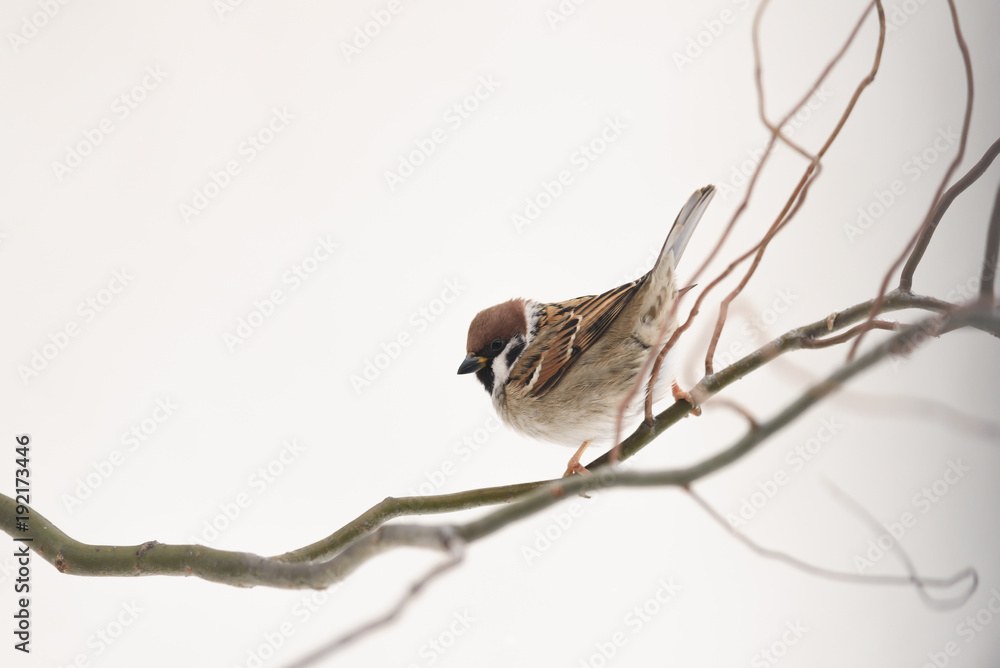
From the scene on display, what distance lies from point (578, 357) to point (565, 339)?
0.07m

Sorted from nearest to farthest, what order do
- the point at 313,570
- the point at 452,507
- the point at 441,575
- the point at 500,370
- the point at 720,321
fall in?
the point at 441,575, the point at 313,570, the point at 720,321, the point at 452,507, the point at 500,370

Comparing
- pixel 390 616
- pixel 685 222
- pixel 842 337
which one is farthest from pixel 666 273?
pixel 390 616

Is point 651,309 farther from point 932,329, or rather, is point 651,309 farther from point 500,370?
point 932,329

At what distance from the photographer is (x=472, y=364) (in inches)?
54.1

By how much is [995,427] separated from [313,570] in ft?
1.94

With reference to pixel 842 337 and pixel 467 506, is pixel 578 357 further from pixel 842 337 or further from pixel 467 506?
pixel 842 337

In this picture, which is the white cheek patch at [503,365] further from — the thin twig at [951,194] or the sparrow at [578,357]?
the thin twig at [951,194]

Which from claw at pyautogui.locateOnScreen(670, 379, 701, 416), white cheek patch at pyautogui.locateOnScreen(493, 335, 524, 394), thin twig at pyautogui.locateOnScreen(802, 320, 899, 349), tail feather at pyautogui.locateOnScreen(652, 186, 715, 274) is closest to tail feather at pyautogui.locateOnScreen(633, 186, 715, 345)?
tail feather at pyautogui.locateOnScreen(652, 186, 715, 274)

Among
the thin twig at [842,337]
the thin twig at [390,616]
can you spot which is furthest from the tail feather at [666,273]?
the thin twig at [390,616]

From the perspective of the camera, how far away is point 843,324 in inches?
34.5

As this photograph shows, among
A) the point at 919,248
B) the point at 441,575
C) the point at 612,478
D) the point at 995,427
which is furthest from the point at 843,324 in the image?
the point at 441,575

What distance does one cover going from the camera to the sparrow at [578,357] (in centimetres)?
130

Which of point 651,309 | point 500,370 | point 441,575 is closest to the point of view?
point 441,575

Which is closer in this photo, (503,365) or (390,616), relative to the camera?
(390,616)
